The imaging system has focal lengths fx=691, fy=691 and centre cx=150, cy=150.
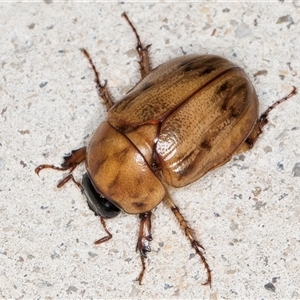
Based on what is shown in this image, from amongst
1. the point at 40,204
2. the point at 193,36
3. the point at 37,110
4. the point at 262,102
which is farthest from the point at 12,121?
the point at 262,102

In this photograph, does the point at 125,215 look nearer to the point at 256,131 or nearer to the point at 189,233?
the point at 189,233

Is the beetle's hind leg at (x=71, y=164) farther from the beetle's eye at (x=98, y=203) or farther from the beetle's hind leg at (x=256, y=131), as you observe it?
the beetle's hind leg at (x=256, y=131)

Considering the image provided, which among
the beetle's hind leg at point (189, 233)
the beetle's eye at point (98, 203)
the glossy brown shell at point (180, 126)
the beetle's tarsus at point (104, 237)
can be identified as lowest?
the beetle's hind leg at point (189, 233)

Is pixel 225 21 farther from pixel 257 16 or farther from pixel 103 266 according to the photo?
pixel 103 266

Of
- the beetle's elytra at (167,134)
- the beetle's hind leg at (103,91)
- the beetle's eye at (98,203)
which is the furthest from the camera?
the beetle's hind leg at (103,91)

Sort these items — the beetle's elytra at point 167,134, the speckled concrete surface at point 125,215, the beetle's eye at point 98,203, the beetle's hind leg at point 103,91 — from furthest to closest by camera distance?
the beetle's hind leg at point 103,91 → the speckled concrete surface at point 125,215 → the beetle's eye at point 98,203 → the beetle's elytra at point 167,134

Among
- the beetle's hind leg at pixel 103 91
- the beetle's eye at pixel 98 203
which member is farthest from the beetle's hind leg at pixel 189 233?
the beetle's hind leg at pixel 103 91
